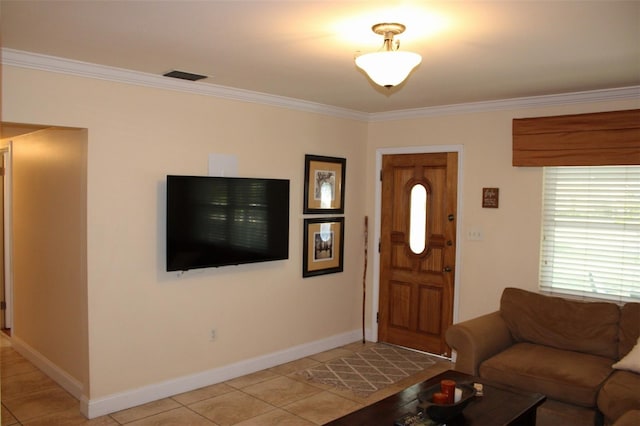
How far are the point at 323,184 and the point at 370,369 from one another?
1880 millimetres

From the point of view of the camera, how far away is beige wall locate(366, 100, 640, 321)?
458 cm

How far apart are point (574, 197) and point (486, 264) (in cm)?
99

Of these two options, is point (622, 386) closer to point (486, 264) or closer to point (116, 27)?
point (486, 264)

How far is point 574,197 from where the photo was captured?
4.39 metres

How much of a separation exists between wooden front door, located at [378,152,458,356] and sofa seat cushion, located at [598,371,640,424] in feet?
6.42

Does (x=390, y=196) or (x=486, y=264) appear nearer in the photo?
(x=486, y=264)

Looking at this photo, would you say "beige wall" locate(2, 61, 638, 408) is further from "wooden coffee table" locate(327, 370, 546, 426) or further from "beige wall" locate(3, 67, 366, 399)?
"wooden coffee table" locate(327, 370, 546, 426)

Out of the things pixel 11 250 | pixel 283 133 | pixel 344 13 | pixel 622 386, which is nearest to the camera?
pixel 344 13

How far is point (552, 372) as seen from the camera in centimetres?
349

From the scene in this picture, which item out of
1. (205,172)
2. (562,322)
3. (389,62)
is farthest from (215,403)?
(389,62)

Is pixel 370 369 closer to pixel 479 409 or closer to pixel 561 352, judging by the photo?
pixel 561 352

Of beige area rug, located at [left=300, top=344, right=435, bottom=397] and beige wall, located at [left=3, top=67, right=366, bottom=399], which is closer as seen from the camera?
beige wall, located at [left=3, top=67, right=366, bottom=399]

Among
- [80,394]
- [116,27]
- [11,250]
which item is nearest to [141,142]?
[116,27]

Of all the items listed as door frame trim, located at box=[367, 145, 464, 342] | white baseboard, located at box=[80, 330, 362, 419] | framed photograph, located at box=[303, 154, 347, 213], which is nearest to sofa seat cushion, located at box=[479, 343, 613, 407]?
door frame trim, located at box=[367, 145, 464, 342]
